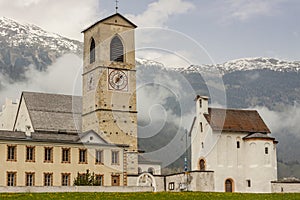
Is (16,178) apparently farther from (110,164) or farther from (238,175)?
(238,175)

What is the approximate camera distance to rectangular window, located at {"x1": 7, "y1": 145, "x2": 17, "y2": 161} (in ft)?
280

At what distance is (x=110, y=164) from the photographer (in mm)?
92312

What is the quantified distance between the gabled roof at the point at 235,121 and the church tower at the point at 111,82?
38.5 feet

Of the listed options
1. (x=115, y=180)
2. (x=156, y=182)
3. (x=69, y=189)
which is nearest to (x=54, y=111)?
(x=156, y=182)

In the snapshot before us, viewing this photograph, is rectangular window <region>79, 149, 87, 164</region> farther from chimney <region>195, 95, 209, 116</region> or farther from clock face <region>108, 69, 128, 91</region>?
chimney <region>195, 95, 209, 116</region>

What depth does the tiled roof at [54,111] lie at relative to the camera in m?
110

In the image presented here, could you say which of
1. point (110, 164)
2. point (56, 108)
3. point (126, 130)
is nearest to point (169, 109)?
point (110, 164)

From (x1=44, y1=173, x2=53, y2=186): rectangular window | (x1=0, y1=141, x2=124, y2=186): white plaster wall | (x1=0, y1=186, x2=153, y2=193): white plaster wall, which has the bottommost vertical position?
(x1=0, y1=186, x2=153, y2=193): white plaster wall

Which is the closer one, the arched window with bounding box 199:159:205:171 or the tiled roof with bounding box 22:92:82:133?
the arched window with bounding box 199:159:205:171

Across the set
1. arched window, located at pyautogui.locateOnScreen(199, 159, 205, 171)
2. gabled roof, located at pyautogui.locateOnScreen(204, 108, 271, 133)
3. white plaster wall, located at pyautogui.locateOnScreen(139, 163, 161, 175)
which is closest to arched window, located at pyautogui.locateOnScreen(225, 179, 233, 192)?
arched window, located at pyautogui.locateOnScreen(199, 159, 205, 171)

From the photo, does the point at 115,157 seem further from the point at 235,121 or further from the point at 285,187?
the point at 285,187

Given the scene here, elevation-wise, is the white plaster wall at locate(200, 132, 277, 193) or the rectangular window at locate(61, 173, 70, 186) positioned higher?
the white plaster wall at locate(200, 132, 277, 193)

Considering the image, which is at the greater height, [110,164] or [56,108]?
[56,108]

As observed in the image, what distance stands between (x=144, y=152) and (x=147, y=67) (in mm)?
17708
